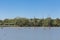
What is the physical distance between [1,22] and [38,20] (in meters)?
11.6

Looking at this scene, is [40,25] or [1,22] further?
[1,22]

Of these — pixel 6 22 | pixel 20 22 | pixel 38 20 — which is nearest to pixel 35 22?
pixel 38 20

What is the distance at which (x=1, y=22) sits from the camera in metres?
50.4

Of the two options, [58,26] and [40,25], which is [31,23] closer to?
[40,25]

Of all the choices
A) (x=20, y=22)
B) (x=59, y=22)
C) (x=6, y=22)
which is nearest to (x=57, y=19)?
(x=59, y=22)

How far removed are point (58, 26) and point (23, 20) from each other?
10.2 m

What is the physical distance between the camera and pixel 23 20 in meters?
47.3

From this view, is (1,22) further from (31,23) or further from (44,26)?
(44,26)
